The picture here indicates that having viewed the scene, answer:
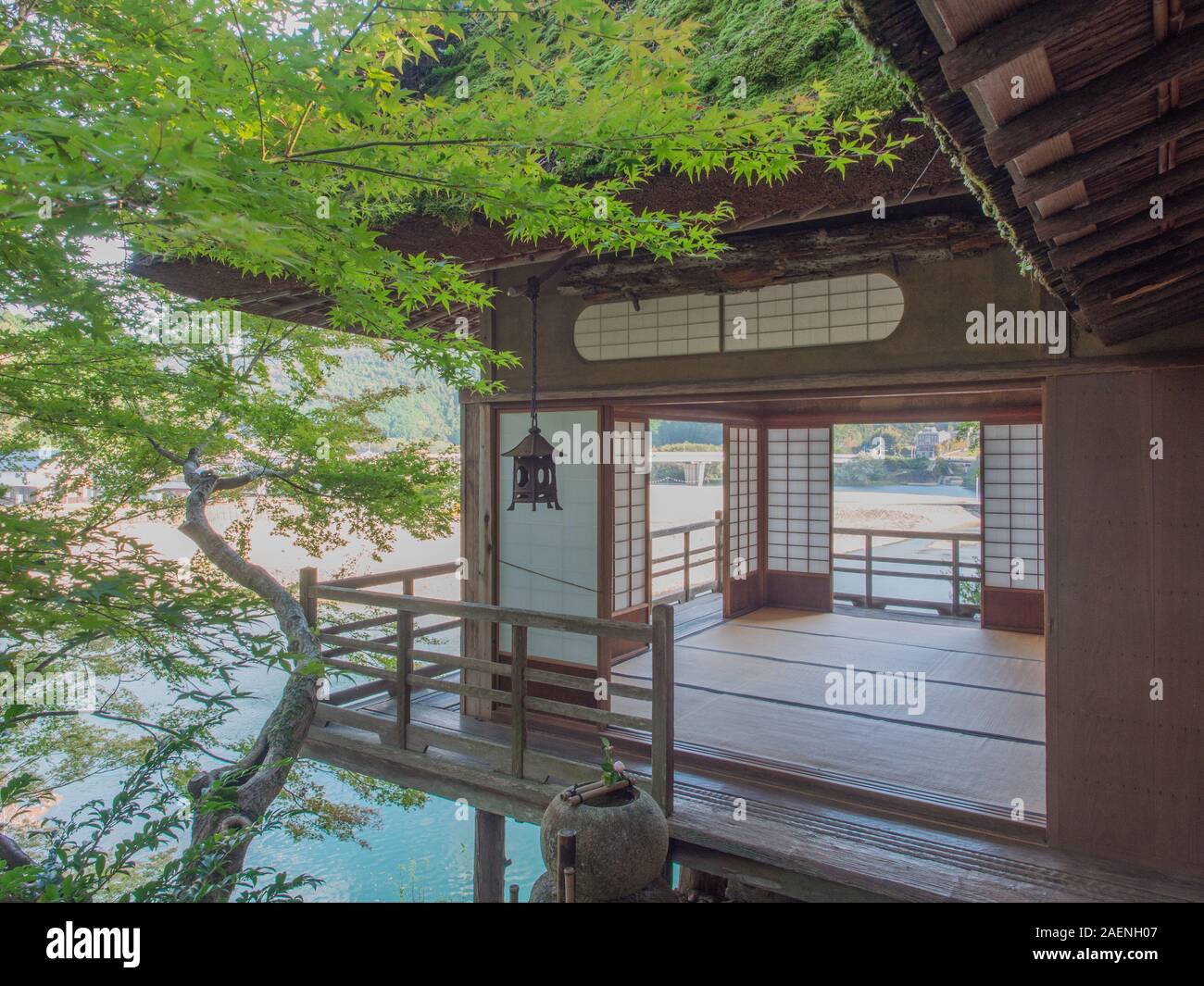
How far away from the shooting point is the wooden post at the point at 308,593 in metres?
4.51

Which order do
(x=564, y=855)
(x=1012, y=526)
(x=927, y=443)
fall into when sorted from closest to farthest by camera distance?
(x=564, y=855)
(x=1012, y=526)
(x=927, y=443)

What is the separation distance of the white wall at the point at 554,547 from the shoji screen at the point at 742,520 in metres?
3.13

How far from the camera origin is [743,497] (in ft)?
26.8

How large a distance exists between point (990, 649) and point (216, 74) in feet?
21.5

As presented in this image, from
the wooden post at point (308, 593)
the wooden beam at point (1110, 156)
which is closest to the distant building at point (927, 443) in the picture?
the wooden post at point (308, 593)

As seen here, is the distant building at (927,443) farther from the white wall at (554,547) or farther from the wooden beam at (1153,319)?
the wooden beam at (1153,319)

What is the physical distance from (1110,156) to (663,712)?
102 inches

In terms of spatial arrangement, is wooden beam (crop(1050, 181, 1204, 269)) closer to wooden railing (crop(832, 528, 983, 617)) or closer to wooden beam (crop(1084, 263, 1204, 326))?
wooden beam (crop(1084, 263, 1204, 326))

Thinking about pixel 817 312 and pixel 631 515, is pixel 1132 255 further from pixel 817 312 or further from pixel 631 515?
pixel 631 515

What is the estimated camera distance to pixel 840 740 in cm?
420

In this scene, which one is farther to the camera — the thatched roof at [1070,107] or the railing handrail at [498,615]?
the railing handrail at [498,615]

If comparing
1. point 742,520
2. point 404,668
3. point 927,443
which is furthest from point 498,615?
point 927,443

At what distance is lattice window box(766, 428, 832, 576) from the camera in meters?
8.20

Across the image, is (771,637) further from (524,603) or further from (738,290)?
(738,290)
